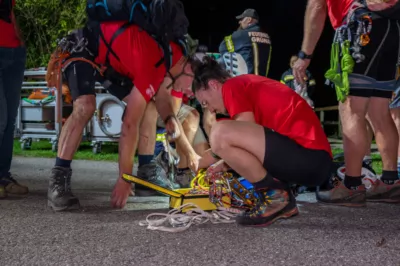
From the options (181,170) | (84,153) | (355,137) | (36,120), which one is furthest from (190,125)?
(36,120)

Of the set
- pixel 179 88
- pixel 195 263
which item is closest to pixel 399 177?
pixel 179 88

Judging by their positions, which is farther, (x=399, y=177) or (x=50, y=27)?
(x=50, y=27)

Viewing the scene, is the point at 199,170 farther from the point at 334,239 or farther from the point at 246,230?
the point at 334,239

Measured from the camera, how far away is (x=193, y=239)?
224 cm

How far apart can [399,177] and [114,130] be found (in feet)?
15.3

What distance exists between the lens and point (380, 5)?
10.3 ft

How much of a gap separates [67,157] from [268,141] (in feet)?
4.28

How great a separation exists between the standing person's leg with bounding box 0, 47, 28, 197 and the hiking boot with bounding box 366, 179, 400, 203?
2532mm

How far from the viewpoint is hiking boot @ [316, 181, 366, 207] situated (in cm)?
315

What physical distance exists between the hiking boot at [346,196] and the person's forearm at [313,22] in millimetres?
945

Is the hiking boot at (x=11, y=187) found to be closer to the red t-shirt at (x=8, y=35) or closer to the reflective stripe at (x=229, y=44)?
the red t-shirt at (x=8, y=35)

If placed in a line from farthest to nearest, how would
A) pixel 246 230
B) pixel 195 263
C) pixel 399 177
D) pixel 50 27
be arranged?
pixel 50 27
pixel 399 177
pixel 246 230
pixel 195 263

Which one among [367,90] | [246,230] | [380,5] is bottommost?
[246,230]

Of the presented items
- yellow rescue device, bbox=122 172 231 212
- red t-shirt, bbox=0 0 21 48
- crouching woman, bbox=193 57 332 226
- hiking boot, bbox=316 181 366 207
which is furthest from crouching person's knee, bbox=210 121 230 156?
red t-shirt, bbox=0 0 21 48
